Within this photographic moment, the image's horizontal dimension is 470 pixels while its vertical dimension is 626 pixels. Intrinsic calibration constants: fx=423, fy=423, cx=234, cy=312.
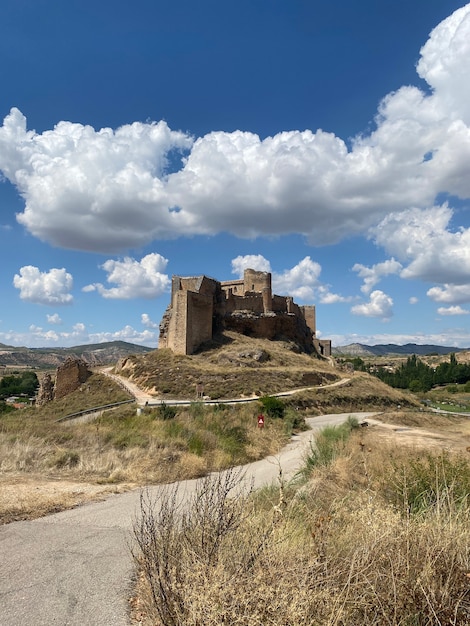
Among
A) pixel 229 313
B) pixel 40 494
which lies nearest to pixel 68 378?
pixel 229 313

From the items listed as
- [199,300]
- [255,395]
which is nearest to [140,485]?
[255,395]

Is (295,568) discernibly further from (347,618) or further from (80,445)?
(80,445)

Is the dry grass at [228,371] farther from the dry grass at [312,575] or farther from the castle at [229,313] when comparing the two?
the dry grass at [312,575]

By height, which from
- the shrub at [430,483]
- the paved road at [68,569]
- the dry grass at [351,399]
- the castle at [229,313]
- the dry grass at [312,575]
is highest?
the castle at [229,313]

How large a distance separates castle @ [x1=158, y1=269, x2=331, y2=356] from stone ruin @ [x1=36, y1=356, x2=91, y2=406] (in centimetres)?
946

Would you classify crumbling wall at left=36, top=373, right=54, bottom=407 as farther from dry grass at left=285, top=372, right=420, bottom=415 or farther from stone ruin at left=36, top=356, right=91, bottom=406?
dry grass at left=285, top=372, right=420, bottom=415

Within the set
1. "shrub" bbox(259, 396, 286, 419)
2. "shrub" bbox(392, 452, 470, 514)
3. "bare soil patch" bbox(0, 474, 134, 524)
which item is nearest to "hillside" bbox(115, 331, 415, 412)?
"shrub" bbox(259, 396, 286, 419)

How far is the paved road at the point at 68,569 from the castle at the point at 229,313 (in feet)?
119

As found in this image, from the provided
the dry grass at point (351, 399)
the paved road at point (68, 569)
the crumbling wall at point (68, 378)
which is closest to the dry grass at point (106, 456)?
the paved road at point (68, 569)

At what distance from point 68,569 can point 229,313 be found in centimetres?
4534

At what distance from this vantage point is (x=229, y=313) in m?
49.6

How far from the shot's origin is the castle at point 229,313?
141 ft

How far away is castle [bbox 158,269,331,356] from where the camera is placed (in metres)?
42.9

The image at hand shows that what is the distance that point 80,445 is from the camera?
39.8ft
